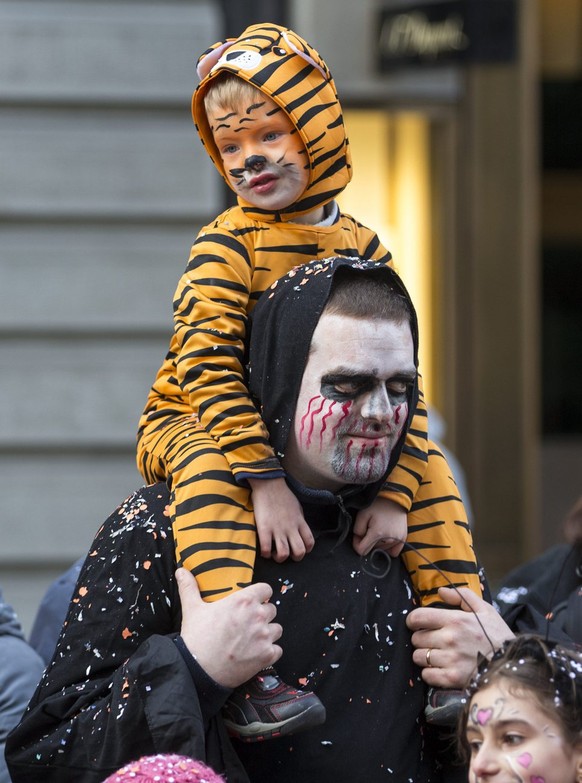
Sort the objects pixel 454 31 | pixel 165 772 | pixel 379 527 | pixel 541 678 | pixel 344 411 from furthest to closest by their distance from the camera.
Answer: pixel 454 31
pixel 379 527
pixel 344 411
pixel 541 678
pixel 165 772

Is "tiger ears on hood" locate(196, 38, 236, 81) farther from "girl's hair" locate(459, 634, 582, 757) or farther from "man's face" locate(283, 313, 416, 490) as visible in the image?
"girl's hair" locate(459, 634, 582, 757)

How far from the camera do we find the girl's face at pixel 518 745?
2.41m

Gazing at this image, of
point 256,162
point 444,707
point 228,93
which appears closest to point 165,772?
point 444,707

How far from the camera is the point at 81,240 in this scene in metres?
7.44

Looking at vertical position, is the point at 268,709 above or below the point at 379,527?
below

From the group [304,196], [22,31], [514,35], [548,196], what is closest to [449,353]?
[548,196]

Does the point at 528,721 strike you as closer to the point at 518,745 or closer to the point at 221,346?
the point at 518,745

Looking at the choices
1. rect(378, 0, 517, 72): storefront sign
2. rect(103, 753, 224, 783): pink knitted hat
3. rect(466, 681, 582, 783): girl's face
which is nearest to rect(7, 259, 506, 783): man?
rect(103, 753, 224, 783): pink knitted hat

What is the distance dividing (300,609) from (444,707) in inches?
13.1

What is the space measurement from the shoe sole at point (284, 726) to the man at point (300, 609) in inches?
1.9

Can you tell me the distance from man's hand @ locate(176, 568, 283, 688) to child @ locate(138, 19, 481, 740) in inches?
2.4

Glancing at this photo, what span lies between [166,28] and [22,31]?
2.44 ft

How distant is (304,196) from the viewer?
3.04m

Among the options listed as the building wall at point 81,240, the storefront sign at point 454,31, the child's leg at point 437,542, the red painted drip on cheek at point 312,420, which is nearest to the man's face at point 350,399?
the red painted drip on cheek at point 312,420
